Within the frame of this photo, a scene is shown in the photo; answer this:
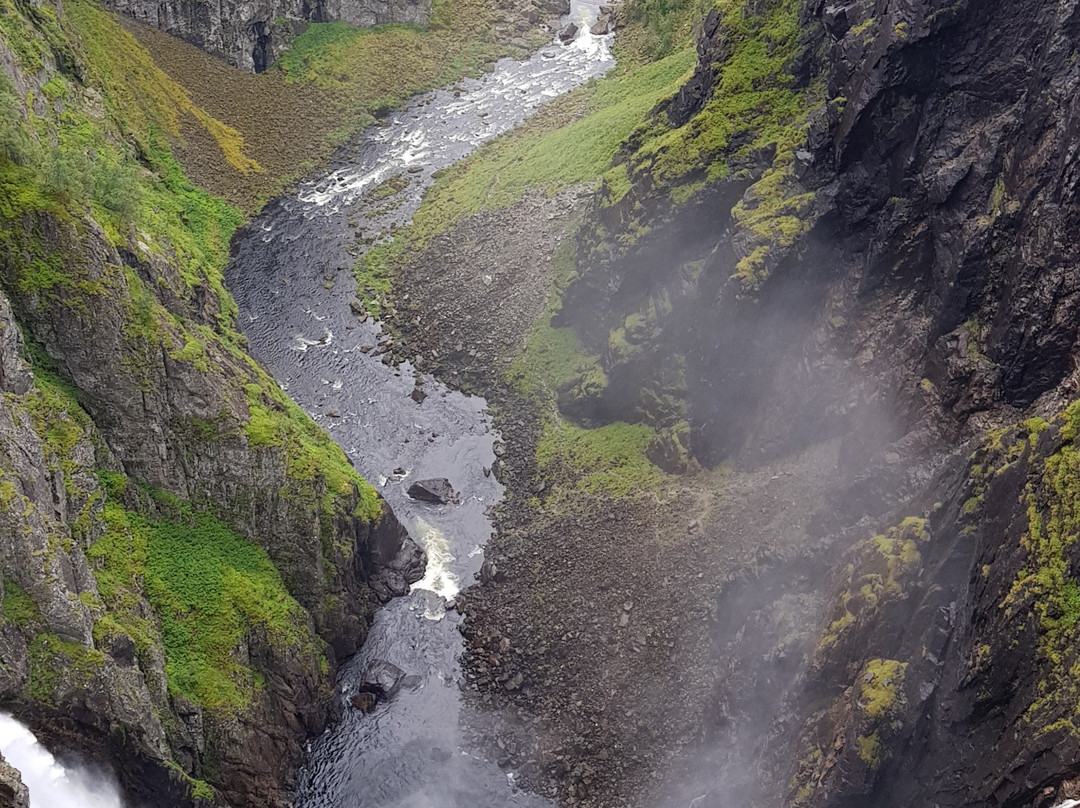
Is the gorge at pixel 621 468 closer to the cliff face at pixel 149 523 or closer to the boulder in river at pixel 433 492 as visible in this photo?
the cliff face at pixel 149 523

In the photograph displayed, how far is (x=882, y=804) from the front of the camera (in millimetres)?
41125

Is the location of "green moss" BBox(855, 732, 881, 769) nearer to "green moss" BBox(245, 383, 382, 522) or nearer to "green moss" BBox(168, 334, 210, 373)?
"green moss" BBox(245, 383, 382, 522)

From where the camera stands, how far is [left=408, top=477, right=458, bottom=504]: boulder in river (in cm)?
6494

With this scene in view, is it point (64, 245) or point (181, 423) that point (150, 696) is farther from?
point (64, 245)

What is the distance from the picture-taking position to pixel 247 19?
360ft

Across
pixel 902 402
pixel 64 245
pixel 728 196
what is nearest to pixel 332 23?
pixel 728 196

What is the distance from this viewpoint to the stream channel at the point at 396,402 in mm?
50688

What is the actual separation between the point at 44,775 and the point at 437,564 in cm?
2705

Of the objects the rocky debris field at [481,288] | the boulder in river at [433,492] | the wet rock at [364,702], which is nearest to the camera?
the wet rock at [364,702]

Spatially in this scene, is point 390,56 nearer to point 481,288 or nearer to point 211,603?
point 481,288

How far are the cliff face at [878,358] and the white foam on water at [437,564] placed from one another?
13.7m

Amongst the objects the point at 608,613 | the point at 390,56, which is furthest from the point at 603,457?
the point at 390,56

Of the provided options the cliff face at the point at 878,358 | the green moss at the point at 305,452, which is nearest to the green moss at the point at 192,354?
the green moss at the point at 305,452

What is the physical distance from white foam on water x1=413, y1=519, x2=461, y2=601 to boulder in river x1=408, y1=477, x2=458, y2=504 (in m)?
1.83
